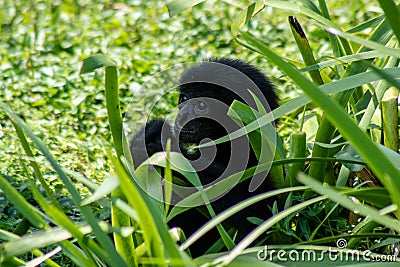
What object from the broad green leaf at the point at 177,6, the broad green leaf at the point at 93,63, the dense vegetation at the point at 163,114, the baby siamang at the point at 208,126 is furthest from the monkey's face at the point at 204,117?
the broad green leaf at the point at 93,63

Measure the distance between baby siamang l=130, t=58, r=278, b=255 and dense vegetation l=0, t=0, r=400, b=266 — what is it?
21 centimetres

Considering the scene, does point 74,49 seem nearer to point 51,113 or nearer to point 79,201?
point 51,113

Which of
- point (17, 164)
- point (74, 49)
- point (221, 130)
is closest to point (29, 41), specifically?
point (74, 49)

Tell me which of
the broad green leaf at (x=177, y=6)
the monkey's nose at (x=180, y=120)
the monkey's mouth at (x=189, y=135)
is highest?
the broad green leaf at (x=177, y=6)

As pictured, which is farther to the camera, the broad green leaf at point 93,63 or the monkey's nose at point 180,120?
the monkey's nose at point 180,120

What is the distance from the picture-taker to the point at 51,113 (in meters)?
5.64

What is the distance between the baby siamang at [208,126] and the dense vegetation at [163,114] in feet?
0.70

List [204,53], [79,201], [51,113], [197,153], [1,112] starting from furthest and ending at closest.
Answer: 1. [204,53]
2. [51,113]
3. [1,112]
4. [197,153]
5. [79,201]

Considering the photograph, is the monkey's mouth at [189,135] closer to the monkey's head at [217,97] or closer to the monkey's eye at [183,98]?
the monkey's head at [217,97]

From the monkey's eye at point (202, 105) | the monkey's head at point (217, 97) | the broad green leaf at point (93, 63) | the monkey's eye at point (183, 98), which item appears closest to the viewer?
the broad green leaf at point (93, 63)

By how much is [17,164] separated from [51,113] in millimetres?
1288

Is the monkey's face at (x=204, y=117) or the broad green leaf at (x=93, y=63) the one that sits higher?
the broad green leaf at (x=93, y=63)

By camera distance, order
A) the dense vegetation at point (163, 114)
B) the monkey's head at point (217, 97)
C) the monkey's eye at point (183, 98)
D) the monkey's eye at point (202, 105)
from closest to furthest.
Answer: the dense vegetation at point (163, 114) → the monkey's head at point (217, 97) → the monkey's eye at point (202, 105) → the monkey's eye at point (183, 98)

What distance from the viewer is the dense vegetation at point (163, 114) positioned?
229 centimetres
